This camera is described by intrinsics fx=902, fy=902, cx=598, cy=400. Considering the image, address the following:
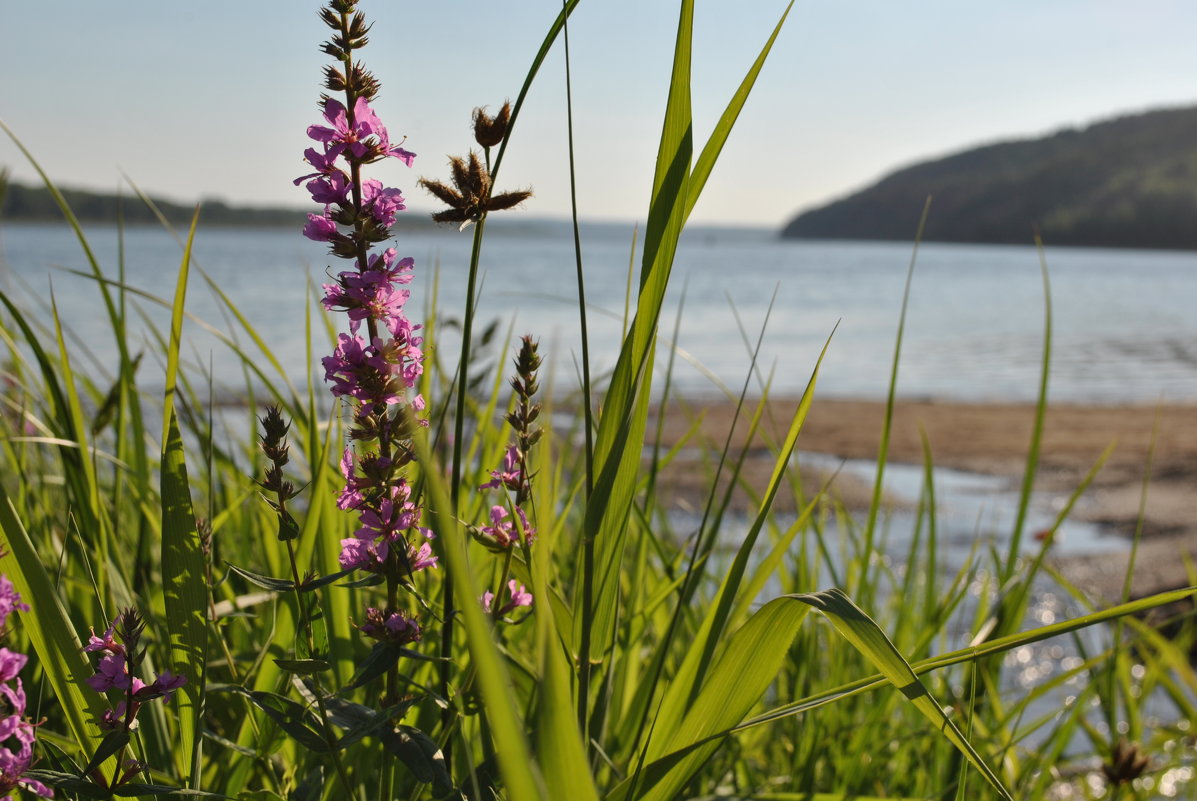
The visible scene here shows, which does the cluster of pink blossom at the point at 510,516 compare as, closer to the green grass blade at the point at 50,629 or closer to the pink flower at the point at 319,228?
the pink flower at the point at 319,228

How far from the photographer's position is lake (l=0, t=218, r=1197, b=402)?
1389 centimetres

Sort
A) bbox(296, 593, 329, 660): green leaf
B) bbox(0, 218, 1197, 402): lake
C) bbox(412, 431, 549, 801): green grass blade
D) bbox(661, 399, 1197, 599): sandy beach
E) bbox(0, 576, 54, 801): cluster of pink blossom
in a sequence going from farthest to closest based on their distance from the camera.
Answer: bbox(0, 218, 1197, 402): lake < bbox(661, 399, 1197, 599): sandy beach < bbox(296, 593, 329, 660): green leaf < bbox(0, 576, 54, 801): cluster of pink blossom < bbox(412, 431, 549, 801): green grass blade

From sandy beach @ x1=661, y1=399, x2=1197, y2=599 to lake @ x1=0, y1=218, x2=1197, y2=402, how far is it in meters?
1.20

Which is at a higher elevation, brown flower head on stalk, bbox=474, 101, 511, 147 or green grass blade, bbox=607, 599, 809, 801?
brown flower head on stalk, bbox=474, 101, 511, 147

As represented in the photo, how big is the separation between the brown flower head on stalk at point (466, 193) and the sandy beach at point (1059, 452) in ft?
16.8

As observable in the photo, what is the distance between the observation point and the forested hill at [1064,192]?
7562 centimetres

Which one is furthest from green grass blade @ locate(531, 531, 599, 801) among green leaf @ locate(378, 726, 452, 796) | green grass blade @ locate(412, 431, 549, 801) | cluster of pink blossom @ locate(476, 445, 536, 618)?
cluster of pink blossom @ locate(476, 445, 536, 618)

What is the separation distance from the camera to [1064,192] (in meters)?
81.8

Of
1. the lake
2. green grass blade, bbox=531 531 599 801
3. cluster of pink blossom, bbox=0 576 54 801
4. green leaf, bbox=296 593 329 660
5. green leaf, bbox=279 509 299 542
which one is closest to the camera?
green grass blade, bbox=531 531 599 801

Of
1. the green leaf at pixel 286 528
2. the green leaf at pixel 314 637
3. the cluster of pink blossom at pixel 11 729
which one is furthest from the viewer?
the green leaf at pixel 314 637

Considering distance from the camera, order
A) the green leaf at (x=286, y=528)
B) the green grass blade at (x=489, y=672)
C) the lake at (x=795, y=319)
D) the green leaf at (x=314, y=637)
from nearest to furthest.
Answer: the green grass blade at (x=489, y=672) → the green leaf at (x=286, y=528) → the green leaf at (x=314, y=637) → the lake at (x=795, y=319)

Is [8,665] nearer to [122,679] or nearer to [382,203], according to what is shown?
[122,679]

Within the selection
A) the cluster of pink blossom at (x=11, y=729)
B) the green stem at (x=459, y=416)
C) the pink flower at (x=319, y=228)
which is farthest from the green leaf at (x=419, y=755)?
the pink flower at (x=319, y=228)

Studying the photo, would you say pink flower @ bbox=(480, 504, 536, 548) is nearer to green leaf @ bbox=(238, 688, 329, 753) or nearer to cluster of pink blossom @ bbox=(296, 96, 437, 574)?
cluster of pink blossom @ bbox=(296, 96, 437, 574)
